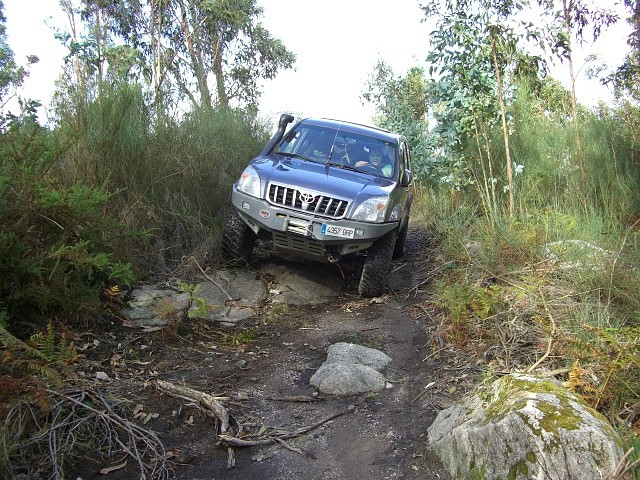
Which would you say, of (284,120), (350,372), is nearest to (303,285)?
(284,120)

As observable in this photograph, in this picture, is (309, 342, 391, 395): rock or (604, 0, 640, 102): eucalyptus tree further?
(604, 0, 640, 102): eucalyptus tree

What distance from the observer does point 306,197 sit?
235 inches

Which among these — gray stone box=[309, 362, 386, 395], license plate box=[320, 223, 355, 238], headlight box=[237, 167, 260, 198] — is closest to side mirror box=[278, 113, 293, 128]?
headlight box=[237, 167, 260, 198]

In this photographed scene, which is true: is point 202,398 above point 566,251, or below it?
below

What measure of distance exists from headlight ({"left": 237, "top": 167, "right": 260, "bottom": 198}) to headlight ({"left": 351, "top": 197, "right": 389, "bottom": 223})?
3.38ft

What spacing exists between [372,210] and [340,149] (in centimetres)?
140

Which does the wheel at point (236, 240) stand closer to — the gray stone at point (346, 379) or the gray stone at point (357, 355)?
the gray stone at point (357, 355)

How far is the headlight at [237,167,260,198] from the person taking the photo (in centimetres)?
616

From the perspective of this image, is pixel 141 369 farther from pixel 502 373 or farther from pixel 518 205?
pixel 518 205

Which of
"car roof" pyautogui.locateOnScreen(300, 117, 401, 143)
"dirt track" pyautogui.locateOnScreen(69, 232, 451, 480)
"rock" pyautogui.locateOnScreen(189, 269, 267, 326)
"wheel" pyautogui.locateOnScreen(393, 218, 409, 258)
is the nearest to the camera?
"dirt track" pyautogui.locateOnScreen(69, 232, 451, 480)

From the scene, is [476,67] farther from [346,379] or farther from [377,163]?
[346,379]

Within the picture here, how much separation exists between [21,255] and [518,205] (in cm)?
564

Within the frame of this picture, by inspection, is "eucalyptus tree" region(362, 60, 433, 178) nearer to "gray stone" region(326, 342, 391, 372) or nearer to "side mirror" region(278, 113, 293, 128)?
"side mirror" region(278, 113, 293, 128)

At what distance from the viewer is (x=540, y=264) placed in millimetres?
5473
